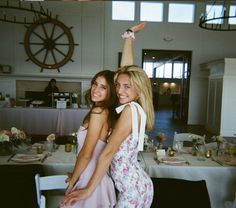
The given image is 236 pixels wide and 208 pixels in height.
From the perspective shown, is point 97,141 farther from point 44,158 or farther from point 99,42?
point 99,42

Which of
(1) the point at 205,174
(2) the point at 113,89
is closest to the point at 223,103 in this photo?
(1) the point at 205,174

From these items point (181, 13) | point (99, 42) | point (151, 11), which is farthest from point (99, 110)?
point (181, 13)

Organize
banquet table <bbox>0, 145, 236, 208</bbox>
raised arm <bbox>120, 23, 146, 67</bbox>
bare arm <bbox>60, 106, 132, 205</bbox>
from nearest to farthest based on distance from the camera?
bare arm <bbox>60, 106, 132, 205</bbox>, raised arm <bbox>120, 23, 146, 67</bbox>, banquet table <bbox>0, 145, 236, 208</bbox>

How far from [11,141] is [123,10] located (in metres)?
6.99

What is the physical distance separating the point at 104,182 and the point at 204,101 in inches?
328

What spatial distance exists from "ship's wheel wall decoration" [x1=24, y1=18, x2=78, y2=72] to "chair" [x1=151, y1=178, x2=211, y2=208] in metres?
6.87

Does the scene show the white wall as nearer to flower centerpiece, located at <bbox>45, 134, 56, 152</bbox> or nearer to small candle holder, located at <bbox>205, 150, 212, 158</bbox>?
flower centerpiece, located at <bbox>45, 134, 56, 152</bbox>

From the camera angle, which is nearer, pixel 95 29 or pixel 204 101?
pixel 95 29

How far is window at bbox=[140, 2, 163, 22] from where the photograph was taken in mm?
8883

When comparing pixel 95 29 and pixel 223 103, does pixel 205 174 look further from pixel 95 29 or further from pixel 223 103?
pixel 95 29

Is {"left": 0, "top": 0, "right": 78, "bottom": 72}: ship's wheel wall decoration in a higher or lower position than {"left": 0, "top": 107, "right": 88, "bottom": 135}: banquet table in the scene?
higher

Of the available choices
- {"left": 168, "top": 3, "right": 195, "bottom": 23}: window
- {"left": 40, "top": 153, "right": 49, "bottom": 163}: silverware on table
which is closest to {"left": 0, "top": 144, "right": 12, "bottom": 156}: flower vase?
{"left": 40, "top": 153, "right": 49, "bottom": 163}: silverware on table

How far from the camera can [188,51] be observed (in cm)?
904

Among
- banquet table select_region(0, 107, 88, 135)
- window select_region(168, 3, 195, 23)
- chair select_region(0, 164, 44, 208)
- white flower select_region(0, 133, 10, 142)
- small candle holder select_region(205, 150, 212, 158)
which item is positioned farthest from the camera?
window select_region(168, 3, 195, 23)
